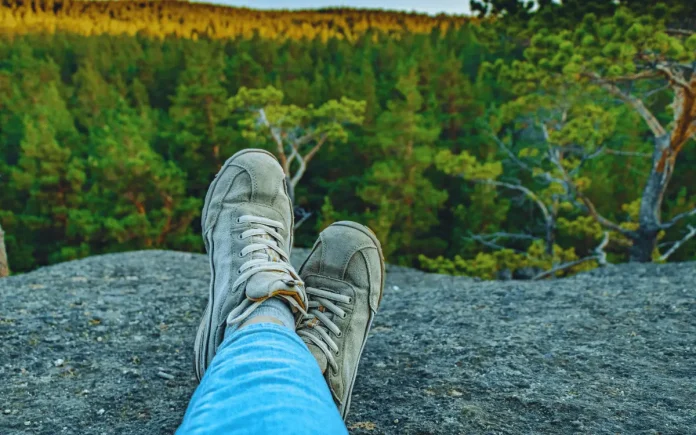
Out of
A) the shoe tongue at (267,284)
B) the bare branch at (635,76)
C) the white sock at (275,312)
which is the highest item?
the bare branch at (635,76)

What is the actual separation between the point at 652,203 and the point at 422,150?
A: 7468 millimetres

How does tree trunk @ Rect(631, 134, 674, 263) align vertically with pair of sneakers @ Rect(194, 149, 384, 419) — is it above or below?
below

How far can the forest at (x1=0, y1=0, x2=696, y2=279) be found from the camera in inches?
271

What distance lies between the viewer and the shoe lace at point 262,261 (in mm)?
1416

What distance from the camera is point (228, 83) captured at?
18.5 metres

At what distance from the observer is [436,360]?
6.34 ft

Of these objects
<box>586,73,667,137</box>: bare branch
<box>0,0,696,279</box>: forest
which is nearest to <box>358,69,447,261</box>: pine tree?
<box>0,0,696,279</box>: forest

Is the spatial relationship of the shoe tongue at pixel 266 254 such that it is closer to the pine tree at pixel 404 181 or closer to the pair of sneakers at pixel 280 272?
the pair of sneakers at pixel 280 272

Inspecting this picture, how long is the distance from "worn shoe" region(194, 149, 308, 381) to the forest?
4487mm

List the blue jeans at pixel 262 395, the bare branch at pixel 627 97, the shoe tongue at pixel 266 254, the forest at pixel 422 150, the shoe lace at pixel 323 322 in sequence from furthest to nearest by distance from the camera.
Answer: the forest at pixel 422 150 → the bare branch at pixel 627 97 → the shoe tongue at pixel 266 254 → the shoe lace at pixel 323 322 → the blue jeans at pixel 262 395

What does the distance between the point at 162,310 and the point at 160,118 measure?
19798 millimetres

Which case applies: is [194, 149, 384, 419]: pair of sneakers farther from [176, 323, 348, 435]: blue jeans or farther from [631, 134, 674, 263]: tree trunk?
[631, 134, 674, 263]: tree trunk

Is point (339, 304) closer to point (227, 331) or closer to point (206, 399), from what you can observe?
point (227, 331)

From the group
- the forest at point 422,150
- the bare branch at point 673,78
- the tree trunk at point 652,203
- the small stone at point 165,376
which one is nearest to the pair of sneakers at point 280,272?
the small stone at point 165,376
